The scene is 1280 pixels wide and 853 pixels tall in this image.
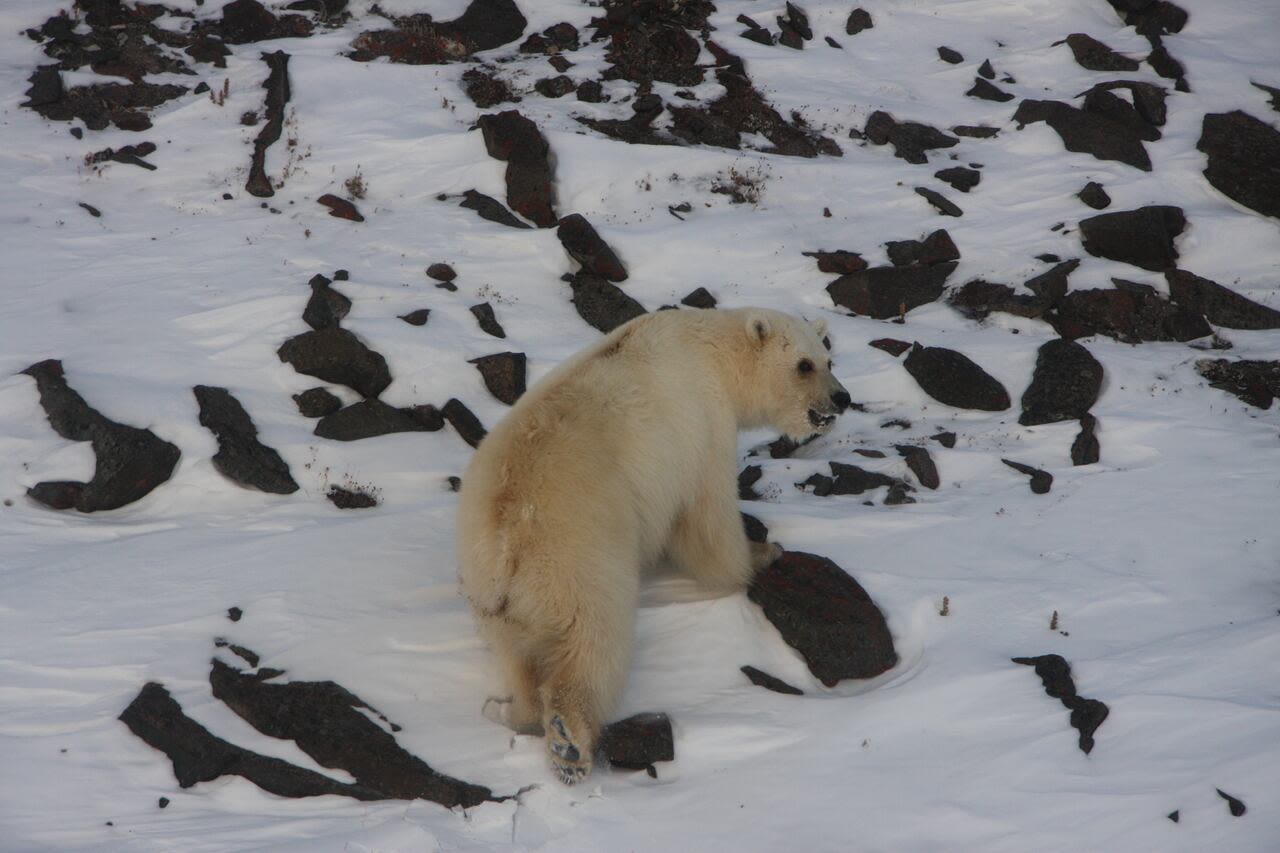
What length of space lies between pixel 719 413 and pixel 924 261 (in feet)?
28.4

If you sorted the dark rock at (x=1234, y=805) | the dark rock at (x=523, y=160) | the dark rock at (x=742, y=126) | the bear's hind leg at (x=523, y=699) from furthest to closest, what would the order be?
1. the dark rock at (x=742, y=126)
2. the dark rock at (x=523, y=160)
3. the bear's hind leg at (x=523, y=699)
4. the dark rock at (x=1234, y=805)

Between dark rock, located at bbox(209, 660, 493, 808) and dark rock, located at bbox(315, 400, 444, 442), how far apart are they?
4.29 meters

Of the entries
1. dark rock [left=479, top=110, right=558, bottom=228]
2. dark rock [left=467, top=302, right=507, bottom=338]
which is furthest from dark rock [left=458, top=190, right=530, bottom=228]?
dark rock [left=467, top=302, right=507, bottom=338]

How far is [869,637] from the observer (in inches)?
285

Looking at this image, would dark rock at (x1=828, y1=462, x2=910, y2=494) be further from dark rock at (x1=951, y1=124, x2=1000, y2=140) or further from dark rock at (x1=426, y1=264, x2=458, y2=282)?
dark rock at (x1=951, y1=124, x2=1000, y2=140)

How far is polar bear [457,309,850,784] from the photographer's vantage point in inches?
244

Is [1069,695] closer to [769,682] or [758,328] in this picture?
[769,682]

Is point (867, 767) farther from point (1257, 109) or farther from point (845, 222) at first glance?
point (1257, 109)

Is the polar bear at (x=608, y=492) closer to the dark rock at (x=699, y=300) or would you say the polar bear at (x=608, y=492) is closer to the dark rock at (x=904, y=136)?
the dark rock at (x=699, y=300)

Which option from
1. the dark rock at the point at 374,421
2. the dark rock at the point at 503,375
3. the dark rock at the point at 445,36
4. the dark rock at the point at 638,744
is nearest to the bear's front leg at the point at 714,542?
the dark rock at the point at 638,744

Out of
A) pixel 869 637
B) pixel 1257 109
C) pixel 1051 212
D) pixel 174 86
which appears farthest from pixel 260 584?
pixel 1257 109

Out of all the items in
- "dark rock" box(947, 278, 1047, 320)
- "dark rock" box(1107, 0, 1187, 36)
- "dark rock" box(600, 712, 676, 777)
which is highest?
"dark rock" box(1107, 0, 1187, 36)

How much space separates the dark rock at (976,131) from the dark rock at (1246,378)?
847 centimetres

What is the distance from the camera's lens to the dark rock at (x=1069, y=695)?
5.94 metres
